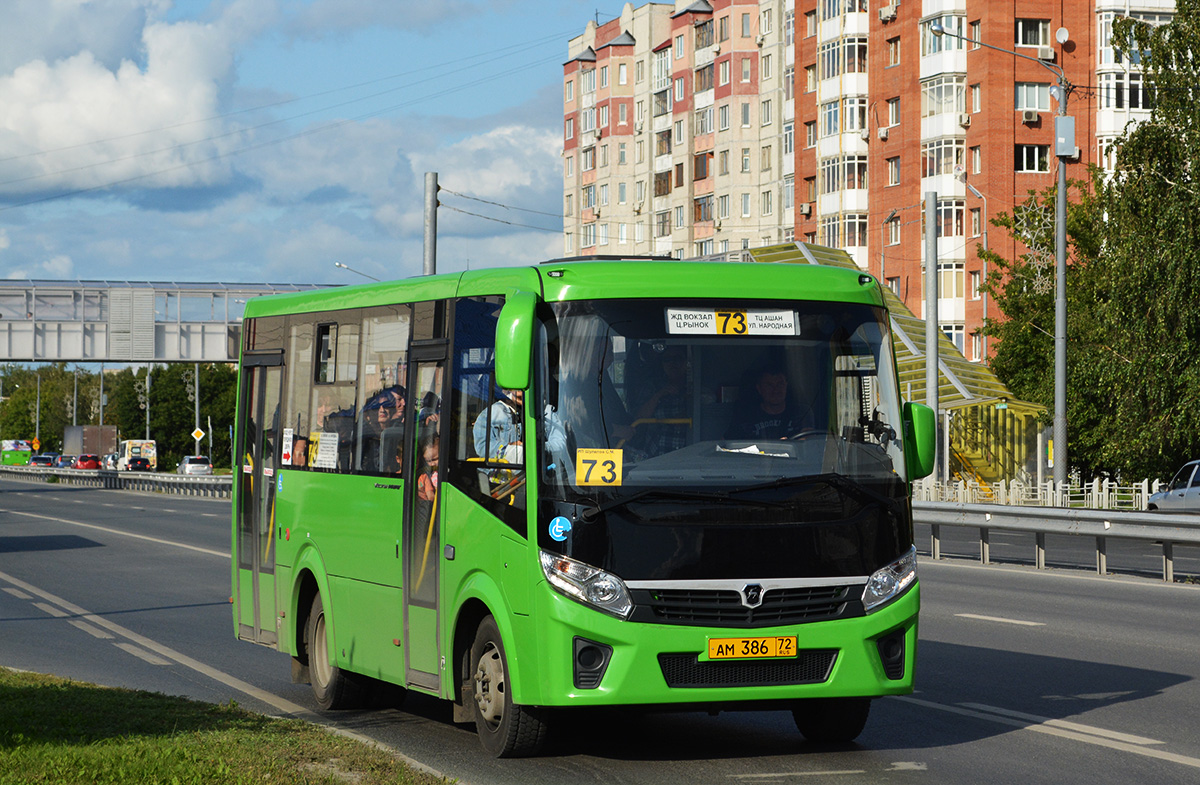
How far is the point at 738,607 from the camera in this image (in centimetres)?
829

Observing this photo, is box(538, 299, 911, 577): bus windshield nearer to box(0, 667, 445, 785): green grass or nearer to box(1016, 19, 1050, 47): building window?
box(0, 667, 445, 785): green grass

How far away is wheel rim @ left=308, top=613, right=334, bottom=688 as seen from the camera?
1102 cm

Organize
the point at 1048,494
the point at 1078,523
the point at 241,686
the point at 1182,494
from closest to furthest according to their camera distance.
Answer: the point at 241,686 < the point at 1078,523 < the point at 1182,494 < the point at 1048,494

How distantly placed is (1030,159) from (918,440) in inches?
2750

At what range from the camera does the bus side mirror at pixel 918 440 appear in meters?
8.94

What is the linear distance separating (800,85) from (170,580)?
225 feet

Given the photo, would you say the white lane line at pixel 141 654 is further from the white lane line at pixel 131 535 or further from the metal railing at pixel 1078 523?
the metal railing at pixel 1078 523

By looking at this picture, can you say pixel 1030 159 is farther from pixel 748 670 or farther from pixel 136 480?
pixel 748 670

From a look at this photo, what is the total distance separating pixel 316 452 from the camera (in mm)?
11164

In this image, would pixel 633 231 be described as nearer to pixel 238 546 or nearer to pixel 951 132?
pixel 951 132

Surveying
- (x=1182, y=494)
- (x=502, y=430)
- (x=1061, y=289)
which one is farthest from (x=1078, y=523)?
(x=1061, y=289)

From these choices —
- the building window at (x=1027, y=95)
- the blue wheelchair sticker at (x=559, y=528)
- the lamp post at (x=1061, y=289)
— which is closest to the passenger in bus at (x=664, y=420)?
the blue wheelchair sticker at (x=559, y=528)

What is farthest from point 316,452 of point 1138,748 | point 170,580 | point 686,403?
point 170,580

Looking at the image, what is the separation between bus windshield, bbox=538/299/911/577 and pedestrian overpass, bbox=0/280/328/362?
172ft
